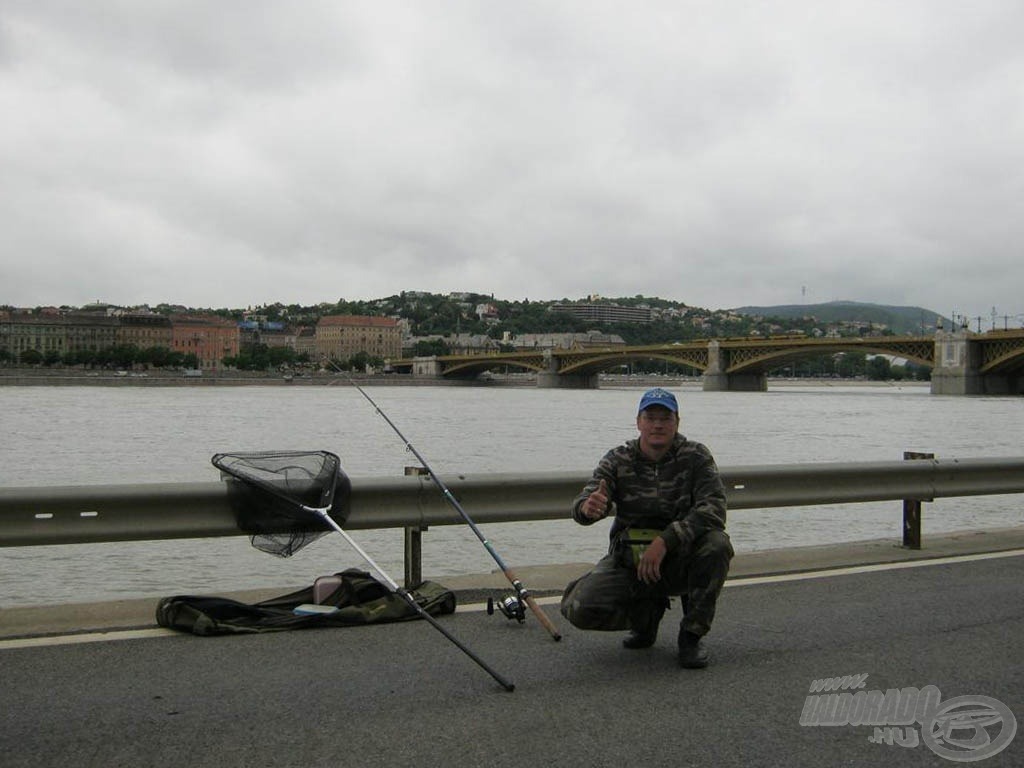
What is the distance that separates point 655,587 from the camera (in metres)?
4.60

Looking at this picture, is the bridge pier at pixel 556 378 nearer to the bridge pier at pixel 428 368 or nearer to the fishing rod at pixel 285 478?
the bridge pier at pixel 428 368

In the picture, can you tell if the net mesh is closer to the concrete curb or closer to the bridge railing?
the bridge railing

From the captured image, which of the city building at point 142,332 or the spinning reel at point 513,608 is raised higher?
the city building at point 142,332

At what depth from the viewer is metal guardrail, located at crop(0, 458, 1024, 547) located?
5285mm

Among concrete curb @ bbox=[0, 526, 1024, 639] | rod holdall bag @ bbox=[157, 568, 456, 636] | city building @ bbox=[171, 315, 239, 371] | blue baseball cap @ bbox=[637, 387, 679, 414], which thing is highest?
city building @ bbox=[171, 315, 239, 371]

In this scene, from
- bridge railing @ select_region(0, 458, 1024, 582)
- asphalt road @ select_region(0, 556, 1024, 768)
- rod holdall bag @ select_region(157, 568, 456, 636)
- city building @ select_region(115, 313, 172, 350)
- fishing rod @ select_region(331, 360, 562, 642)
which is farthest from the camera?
city building @ select_region(115, 313, 172, 350)

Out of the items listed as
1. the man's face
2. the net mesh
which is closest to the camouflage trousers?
the man's face

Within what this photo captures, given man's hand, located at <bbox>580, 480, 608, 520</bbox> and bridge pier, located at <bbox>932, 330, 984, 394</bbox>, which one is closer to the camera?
man's hand, located at <bbox>580, 480, 608, 520</bbox>

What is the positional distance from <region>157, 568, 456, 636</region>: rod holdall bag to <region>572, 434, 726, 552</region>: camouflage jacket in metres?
1.18

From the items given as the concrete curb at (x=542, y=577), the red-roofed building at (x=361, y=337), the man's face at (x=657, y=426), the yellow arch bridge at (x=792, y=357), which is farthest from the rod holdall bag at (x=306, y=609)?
the red-roofed building at (x=361, y=337)

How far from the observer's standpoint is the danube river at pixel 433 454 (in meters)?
9.43

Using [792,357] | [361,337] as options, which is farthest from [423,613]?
[361,337]

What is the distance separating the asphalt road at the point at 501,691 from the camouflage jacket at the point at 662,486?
0.63m

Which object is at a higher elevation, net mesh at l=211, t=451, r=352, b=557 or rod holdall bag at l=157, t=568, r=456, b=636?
net mesh at l=211, t=451, r=352, b=557
